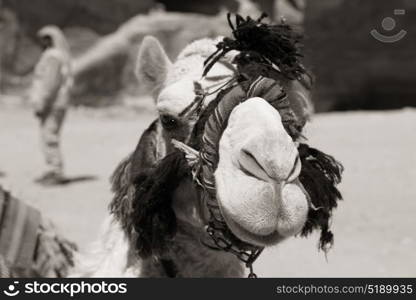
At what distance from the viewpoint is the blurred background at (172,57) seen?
12.4 meters

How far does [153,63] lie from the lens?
2.88 metres

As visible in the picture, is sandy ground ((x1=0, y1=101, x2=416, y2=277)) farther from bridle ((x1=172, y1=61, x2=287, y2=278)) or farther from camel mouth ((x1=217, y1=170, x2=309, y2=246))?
camel mouth ((x1=217, y1=170, x2=309, y2=246))

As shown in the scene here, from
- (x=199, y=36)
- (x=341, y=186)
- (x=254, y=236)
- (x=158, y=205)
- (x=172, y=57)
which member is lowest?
(x=172, y=57)

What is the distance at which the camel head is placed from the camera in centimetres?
205

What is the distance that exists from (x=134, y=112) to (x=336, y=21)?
16.8ft

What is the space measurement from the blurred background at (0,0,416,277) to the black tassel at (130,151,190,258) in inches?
305

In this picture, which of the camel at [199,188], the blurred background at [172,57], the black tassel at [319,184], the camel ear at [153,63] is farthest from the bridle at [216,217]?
the blurred background at [172,57]

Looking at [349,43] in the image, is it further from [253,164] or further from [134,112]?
[253,164]

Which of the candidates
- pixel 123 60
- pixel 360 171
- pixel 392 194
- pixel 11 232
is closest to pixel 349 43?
pixel 123 60

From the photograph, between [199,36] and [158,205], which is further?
[199,36]

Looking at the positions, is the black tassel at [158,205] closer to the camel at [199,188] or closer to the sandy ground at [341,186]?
the camel at [199,188]

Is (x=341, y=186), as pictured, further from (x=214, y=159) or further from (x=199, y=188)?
(x=214, y=159)

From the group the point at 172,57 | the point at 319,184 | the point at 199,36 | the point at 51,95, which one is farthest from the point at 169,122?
the point at 199,36

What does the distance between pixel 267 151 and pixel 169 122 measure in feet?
2.06
